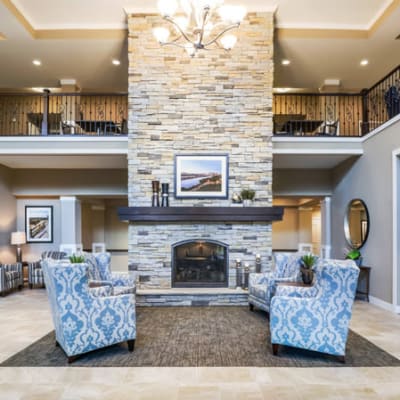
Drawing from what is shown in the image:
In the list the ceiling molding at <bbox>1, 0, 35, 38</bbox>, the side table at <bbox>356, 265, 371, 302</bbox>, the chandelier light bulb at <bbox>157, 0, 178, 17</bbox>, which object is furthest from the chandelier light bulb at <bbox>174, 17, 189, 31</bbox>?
the side table at <bbox>356, 265, 371, 302</bbox>

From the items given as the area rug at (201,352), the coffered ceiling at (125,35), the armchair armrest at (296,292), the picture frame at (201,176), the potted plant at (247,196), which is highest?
the coffered ceiling at (125,35)

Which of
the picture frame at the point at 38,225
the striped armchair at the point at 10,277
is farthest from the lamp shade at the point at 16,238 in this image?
the picture frame at the point at 38,225

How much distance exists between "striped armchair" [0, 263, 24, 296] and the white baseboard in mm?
6962

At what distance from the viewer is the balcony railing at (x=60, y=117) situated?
696cm

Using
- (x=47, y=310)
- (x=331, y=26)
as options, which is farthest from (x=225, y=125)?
(x=47, y=310)

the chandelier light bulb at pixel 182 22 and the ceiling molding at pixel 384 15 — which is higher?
the ceiling molding at pixel 384 15

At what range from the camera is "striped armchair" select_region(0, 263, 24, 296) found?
6613 millimetres

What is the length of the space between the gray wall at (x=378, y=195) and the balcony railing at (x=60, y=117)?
4.99 m

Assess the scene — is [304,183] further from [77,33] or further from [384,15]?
[77,33]

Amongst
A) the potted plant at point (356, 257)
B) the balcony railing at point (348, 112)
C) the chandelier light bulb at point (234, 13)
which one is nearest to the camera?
the chandelier light bulb at point (234, 13)

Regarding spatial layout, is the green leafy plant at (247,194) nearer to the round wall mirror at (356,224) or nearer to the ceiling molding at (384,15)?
the round wall mirror at (356,224)

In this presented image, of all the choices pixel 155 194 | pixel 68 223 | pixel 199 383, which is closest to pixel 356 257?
pixel 155 194

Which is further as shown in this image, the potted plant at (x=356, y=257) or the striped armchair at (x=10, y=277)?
the striped armchair at (x=10, y=277)

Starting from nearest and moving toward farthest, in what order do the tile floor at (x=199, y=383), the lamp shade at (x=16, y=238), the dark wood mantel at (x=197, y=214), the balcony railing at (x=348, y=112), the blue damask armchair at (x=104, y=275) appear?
the tile floor at (x=199, y=383), the blue damask armchair at (x=104, y=275), the dark wood mantel at (x=197, y=214), the balcony railing at (x=348, y=112), the lamp shade at (x=16, y=238)
